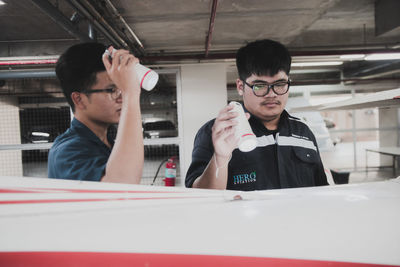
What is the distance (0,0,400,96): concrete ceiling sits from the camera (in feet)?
9.99

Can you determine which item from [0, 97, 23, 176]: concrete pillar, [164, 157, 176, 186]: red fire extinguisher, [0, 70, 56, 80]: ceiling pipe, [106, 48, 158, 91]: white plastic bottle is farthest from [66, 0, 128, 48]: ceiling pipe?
[0, 97, 23, 176]: concrete pillar

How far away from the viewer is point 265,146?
1375mm

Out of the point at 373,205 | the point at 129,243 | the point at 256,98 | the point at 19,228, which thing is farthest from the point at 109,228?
the point at 256,98

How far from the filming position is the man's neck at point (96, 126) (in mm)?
1039

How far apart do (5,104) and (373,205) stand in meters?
7.41

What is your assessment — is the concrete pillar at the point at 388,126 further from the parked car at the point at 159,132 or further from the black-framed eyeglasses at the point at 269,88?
the black-framed eyeglasses at the point at 269,88

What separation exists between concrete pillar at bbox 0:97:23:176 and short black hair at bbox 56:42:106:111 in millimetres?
5778

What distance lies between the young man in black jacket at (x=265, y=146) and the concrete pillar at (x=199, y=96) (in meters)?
3.70

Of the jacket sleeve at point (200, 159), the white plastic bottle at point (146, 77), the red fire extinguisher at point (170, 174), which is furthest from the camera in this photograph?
the red fire extinguisher at point (170, 174)

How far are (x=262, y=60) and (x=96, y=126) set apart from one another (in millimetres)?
867

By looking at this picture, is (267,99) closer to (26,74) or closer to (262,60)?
(262,60)

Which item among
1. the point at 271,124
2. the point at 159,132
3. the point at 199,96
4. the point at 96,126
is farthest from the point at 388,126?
the point at 96,126

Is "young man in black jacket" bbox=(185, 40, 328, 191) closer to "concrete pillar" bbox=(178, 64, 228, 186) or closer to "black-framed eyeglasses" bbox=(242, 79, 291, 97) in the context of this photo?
"black-framed eyeglasses" bbox=(242, 79, 291, 97)

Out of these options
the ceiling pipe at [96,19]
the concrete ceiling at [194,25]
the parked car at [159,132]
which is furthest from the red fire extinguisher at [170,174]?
the ceiling pipe at [96,19]
